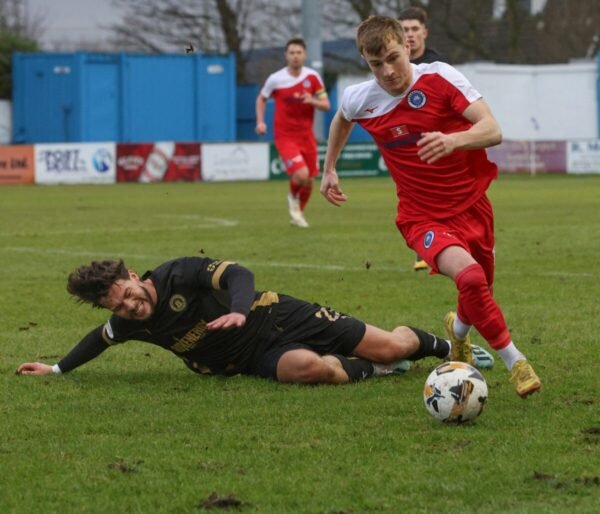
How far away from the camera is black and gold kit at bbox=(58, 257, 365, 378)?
7.00 metres

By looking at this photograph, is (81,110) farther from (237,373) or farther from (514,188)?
(237,373)

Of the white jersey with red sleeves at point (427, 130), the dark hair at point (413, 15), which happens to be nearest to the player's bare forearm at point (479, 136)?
the white jersey with red sleeves at point (427, 130)

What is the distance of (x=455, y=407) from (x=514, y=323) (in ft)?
11.4

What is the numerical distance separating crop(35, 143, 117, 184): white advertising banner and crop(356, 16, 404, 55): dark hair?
2845cm

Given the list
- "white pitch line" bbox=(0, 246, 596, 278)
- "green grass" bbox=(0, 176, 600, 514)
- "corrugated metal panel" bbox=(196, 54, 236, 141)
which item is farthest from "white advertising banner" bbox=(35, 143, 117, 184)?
"green grass" bbox=(0, 176, 600, 514)

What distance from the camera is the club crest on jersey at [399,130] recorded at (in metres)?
7.03

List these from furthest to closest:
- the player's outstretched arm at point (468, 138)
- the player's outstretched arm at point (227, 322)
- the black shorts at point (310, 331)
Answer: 1. the black shorts at point (310, 331)
2. the player's outstretched arm at point (468, 138)
3. the player's outstretched arm at point (227, 322)

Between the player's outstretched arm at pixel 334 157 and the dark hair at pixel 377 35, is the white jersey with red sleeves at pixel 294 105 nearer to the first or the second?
the player's outstretched arm at pixel 334 157

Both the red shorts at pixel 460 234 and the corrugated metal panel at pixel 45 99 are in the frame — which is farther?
the corrugated metal panel at pixel 45 99

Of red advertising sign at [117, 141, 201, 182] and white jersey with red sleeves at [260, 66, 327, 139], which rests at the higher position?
white jersey with red sleeves at [260, 66, 327, 139]

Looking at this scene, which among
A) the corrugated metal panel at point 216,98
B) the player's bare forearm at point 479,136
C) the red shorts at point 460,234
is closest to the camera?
the player's bare forearm at point 479,136

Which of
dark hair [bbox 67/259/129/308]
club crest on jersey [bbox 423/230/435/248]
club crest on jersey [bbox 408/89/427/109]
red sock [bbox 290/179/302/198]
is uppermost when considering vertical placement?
club crest on jersey [bbox 408/89/427/109]

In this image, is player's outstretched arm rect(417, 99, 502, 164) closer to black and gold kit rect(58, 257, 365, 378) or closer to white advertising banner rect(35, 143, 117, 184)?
black and gold kit rect(58, 257, 365, 378)

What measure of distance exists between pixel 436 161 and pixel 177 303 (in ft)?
5.01
